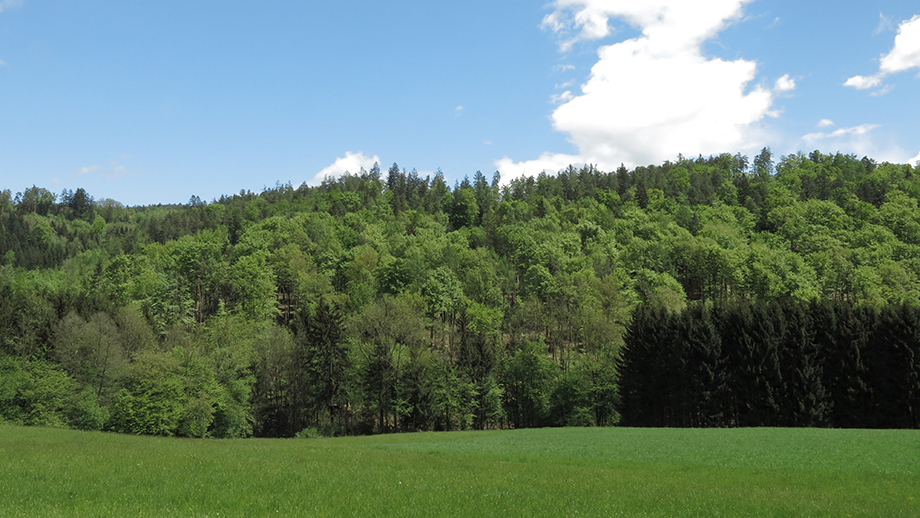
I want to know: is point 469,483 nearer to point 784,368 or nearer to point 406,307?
point 784,368

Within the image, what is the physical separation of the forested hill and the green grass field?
1327 inches

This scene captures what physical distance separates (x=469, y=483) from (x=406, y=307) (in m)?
65.6

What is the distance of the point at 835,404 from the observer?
57094 mm

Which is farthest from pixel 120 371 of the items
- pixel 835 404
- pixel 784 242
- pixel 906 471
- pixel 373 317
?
pixel 784 242

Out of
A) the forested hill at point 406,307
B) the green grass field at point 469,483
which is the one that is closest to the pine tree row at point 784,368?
the forested hill at point 406,307

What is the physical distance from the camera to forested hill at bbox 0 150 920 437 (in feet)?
217

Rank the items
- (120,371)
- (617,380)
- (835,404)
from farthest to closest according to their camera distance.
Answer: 1. (617,380)
2. (120,371)
3. (835,404)

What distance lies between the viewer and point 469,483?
779 inches

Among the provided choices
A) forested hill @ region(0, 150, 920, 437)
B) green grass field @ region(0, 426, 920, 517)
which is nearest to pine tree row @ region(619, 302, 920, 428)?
forested hill @ region(0, 150, 920, 437)

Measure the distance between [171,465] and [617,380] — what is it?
58.9 m

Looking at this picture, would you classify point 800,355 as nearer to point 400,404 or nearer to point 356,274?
point 400,404

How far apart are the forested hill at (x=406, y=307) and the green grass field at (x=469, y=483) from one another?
1327 inches

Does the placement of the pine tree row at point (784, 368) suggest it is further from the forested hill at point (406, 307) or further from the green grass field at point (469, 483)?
the green grass field at point (469, 483)

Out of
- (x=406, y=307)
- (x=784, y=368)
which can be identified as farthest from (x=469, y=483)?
(x=406, y=307)
